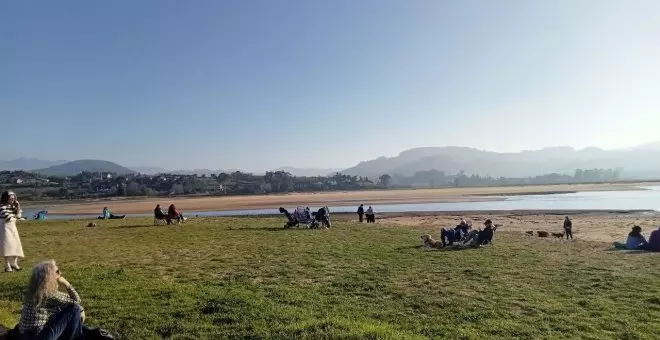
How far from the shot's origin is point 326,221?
85.4 feet

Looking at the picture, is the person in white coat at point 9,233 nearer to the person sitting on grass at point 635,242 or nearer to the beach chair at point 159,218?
the beach chair at point 159,218

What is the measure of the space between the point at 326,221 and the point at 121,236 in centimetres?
1077

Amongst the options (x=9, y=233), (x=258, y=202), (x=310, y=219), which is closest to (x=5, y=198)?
(x=9, y=233)

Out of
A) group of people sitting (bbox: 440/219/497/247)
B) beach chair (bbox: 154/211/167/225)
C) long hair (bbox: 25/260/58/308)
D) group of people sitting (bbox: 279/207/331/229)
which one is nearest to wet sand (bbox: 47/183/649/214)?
beach chair (bbox: 154/211/167/225)

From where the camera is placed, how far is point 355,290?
10516 mm

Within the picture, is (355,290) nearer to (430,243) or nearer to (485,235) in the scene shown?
(430,243)

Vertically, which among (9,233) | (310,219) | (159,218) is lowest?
(310,219)

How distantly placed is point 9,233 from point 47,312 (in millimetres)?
8643

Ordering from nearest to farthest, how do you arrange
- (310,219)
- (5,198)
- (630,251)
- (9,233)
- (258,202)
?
(9,233), (5,198), (630,251), (310,219), (258,202)

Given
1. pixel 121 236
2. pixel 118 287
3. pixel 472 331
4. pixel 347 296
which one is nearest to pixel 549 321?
pixel 472 331

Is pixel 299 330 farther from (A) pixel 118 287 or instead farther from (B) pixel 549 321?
(A) pixel 118 287

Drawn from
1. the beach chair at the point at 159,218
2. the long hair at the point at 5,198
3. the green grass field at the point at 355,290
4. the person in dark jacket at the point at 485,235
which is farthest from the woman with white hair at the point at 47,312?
the beach chair at the point at 159,218

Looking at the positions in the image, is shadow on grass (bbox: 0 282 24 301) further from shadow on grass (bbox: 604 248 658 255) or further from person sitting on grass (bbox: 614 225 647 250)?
person sitting on grass (bbox: 614 225 647 250)

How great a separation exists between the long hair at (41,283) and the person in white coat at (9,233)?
27.5ft
